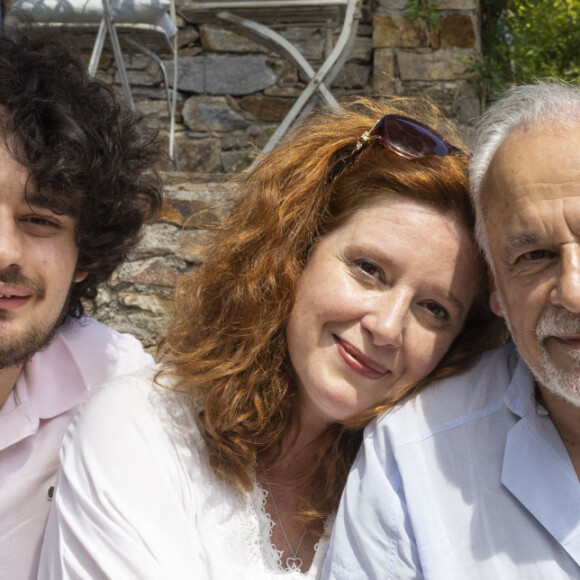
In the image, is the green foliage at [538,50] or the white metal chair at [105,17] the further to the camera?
the green foliage at [538,50]

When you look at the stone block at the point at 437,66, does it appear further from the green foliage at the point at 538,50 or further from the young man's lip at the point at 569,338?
the young man's lip at the point at 569,338

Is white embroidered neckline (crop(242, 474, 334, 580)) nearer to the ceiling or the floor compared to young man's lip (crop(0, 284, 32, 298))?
nearer to the floor

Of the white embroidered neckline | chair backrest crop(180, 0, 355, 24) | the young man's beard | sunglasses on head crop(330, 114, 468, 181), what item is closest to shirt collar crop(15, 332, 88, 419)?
the young man's beard

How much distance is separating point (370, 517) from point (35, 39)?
4.80ft

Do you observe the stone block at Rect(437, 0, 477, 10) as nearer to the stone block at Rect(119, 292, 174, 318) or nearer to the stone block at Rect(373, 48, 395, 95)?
the stone block at Rect(373, 48, 395, 95)

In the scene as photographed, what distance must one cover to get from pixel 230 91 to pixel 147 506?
3.99 m

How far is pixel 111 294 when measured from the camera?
301 centimetres

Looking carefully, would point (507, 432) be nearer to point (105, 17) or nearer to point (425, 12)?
point (105, 17)

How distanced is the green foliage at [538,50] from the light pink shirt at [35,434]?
314 centimetres

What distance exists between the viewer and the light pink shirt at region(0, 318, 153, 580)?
5.98 feet

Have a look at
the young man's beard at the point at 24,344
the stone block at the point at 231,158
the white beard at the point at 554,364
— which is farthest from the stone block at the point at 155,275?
the stone block at the point at 231,158

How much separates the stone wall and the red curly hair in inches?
37.0

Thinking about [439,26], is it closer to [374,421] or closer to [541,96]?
[541,96]

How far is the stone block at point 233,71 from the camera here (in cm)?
513
